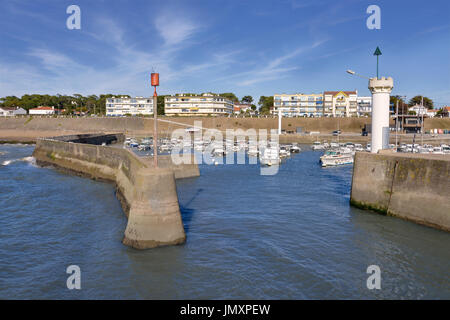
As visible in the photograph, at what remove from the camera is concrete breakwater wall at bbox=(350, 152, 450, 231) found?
20.7 m

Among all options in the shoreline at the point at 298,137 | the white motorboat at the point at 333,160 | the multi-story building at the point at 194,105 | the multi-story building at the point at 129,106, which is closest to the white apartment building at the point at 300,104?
the multi-story building at the point at 194,105

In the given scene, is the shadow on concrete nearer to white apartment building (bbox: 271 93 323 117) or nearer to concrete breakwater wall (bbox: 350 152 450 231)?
concrete breakwater wall (bbox: 350 152 450 231)

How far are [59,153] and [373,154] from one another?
45.9 m

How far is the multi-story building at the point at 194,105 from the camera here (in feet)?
511

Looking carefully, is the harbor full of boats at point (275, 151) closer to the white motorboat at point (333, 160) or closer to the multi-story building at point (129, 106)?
the white motorboat at point (333, 160)

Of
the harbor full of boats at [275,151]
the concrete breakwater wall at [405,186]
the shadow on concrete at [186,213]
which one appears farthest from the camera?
the harbor full of boats at [275,151]

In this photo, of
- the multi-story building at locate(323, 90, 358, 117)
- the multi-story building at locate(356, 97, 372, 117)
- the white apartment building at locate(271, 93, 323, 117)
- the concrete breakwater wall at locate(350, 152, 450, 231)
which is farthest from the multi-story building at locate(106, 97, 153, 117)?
the concrete breakwater wall at locate(350, 152, 450, 231)

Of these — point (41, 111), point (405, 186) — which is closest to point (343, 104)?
point (405, 186)

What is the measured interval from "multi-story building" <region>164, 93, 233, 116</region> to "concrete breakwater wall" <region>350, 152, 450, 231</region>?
131908 millimetres

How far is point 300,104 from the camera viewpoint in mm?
165375

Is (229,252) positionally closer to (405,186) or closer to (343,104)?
(405,186)

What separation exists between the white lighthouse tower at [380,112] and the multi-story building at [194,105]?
129384 millimetres

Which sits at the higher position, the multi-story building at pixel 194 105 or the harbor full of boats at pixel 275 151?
the multi-story building at pixel 194 105

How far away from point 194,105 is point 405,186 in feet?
458
